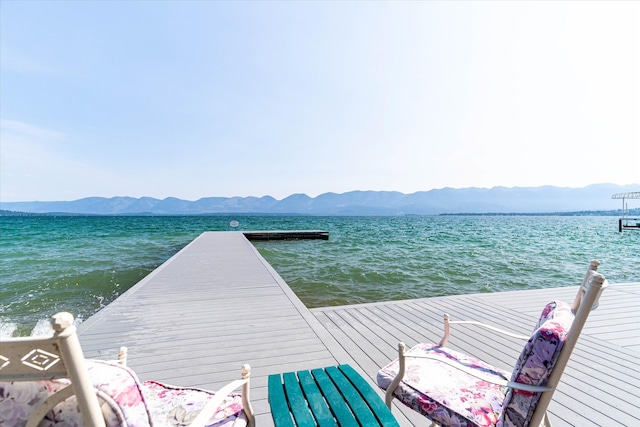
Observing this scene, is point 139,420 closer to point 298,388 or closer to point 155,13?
point 298,388

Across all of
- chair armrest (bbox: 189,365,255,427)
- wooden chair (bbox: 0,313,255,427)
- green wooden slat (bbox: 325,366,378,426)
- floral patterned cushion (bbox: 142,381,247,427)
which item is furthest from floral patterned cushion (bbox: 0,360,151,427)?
green wooden slat (bbox: 325,366,378,426)

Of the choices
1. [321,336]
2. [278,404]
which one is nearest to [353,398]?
[278,404]

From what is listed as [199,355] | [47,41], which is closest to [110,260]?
[47,41]

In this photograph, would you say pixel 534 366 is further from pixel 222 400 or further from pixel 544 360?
pixel 222 400

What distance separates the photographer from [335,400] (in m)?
1.53

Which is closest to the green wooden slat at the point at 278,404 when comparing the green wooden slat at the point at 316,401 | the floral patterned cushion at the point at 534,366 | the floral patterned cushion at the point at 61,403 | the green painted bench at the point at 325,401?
the green painted bench at the point at 325,401

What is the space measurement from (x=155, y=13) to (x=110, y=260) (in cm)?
921

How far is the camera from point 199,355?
2859 millimetres

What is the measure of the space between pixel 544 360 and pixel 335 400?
1003mm

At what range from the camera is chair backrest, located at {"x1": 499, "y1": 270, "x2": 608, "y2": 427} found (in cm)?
121

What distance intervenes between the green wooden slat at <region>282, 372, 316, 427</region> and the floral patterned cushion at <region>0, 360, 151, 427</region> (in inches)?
29.7

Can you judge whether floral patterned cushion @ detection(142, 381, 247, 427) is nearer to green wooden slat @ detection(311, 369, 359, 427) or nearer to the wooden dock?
green wooden slat @ detection(311, 369, 359, 427)

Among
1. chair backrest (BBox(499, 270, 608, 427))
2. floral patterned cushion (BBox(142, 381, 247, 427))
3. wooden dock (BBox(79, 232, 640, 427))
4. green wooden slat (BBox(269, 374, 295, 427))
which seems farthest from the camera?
wooden dock (BBox(79, 232, 640, 427))

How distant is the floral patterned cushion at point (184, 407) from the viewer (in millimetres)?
1444
